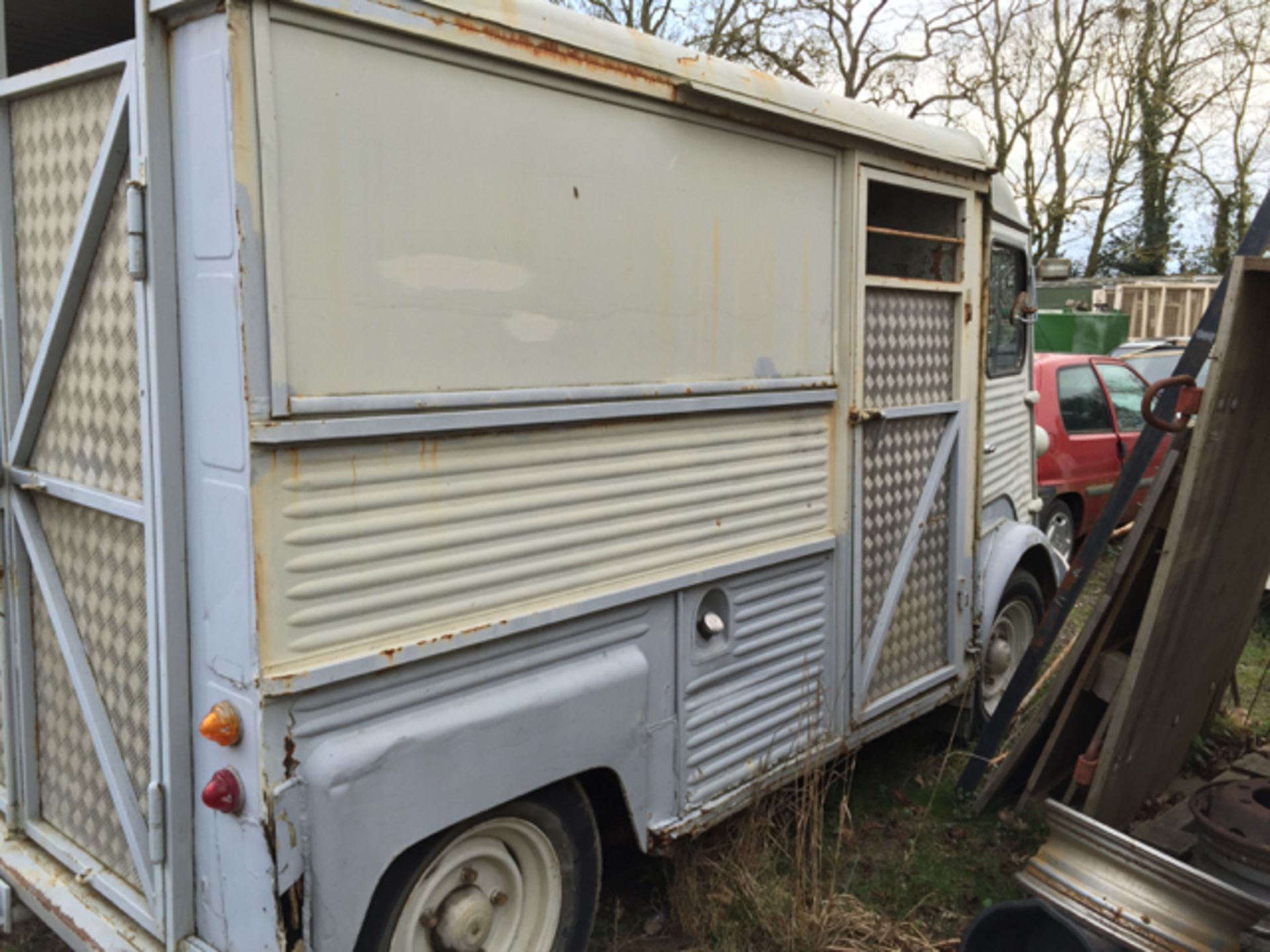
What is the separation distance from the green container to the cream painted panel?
17713 millimetres

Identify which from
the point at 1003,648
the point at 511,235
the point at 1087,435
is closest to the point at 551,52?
the point at 511,235

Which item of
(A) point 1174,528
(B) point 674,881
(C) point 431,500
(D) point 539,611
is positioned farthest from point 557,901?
(A) point 1174,528

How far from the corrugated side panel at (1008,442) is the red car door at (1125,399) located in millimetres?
3419

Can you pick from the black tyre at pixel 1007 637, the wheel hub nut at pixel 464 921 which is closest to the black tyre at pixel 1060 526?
the black tyre at pixel 1007 637

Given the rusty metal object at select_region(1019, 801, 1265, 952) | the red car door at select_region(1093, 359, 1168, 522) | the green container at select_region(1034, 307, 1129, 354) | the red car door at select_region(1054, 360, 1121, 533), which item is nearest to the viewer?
the rusty metal object at select_region(1019, 801, 1265, 952)

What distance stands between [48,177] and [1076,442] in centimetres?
759

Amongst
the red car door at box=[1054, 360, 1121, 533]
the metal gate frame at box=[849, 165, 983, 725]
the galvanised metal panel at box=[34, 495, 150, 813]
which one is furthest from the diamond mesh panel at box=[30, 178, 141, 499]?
the red car door at box=[1054, 360, 1121, 533]

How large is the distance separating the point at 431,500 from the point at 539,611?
1.39 ft

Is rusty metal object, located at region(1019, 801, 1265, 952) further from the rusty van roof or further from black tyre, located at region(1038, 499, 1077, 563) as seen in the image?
black tyre, located at region(1038, 499, 1077, 563)

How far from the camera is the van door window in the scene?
4.86 meters

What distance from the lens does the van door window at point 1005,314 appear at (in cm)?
486

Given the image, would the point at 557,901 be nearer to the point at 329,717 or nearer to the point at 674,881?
the point at 674,881

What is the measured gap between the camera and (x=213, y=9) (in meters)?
2.03

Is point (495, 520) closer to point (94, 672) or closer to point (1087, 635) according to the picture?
point (94, 672)
